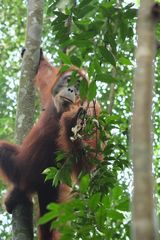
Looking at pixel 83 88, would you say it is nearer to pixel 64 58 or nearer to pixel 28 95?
pixel 64 58

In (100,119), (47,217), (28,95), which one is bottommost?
(47,217)

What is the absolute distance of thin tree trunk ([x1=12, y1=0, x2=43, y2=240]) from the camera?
8.41 feet

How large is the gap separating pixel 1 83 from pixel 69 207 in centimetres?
583

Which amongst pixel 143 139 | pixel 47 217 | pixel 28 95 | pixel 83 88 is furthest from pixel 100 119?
pixel 143 139

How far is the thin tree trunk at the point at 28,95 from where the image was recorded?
8.41 feet

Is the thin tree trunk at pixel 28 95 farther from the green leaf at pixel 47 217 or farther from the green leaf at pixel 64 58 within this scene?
the green leaf at pixel 47 217

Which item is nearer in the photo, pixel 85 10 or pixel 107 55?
pixel 107 55

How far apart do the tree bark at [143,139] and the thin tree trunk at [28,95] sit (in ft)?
6.94

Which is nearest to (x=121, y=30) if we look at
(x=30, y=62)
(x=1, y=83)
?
(x=30, y=62)

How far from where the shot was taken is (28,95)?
3043mm

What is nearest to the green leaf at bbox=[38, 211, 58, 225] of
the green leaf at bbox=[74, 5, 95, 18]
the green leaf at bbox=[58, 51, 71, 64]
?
the green leaf at bbox=[58, 51, 71, 64]

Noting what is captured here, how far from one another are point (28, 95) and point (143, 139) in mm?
2578

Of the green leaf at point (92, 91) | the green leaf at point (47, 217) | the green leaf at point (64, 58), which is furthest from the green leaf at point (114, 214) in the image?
the green leaf at point (64, 58)

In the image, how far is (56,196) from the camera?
10.6 ft
